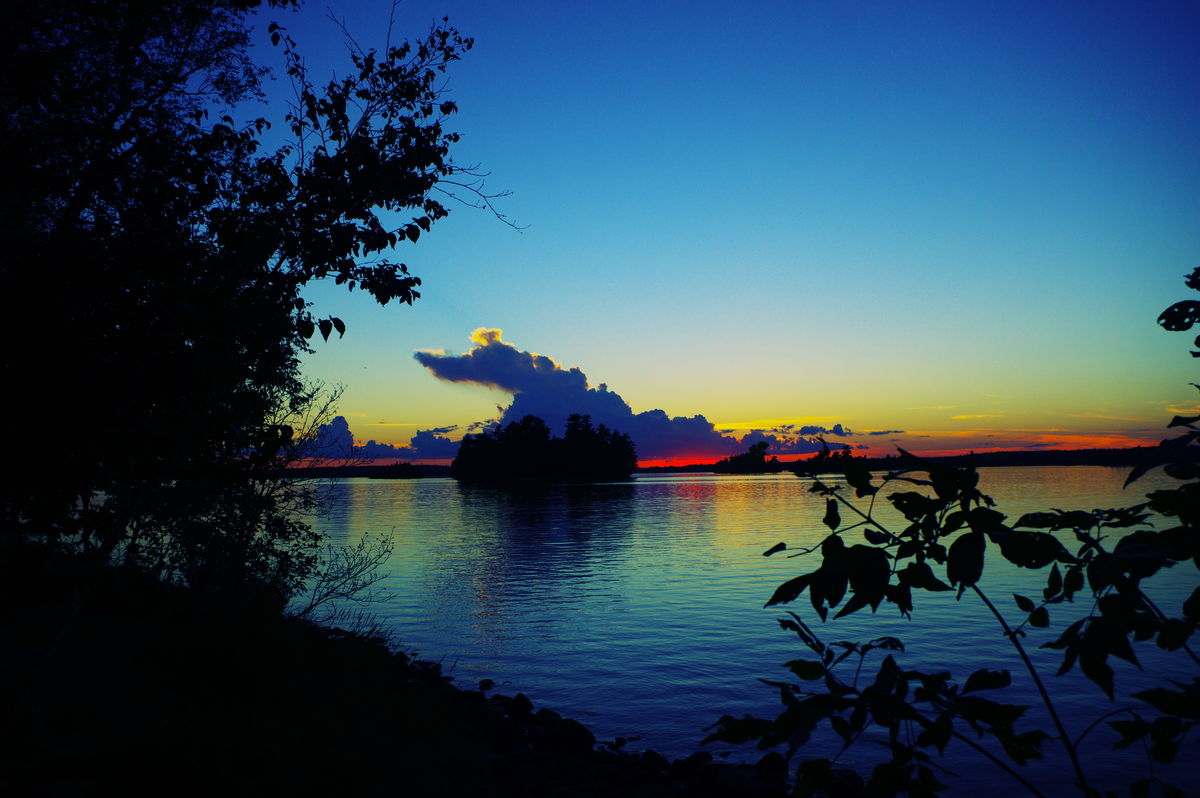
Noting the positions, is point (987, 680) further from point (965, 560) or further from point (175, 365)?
point (175, 365)

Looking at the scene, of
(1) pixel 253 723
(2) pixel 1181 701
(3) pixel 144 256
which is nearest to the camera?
(2) pixel 1181 701

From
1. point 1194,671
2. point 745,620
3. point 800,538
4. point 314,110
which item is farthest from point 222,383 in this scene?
point 800,538

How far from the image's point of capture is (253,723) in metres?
10.1

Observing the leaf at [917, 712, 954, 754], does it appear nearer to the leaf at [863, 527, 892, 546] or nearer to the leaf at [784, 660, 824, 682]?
the leaf at [784, 660, 824, 682]

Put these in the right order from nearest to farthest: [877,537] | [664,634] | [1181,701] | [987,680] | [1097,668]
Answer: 1. [1097,668]
2. [1181,701]
3. [987,680]
4. [877,537]
5. [664,634]

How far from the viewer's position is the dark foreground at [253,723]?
8438 millimetres

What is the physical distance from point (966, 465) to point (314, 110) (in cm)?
808

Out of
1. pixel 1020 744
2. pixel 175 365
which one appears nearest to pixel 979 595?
pixel 1020 744

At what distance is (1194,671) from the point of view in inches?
Answer: 770

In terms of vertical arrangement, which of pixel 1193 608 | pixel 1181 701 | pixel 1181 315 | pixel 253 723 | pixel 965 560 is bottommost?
pixel 253 723

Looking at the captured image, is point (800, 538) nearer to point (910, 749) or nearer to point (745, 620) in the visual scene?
point (745, 620)

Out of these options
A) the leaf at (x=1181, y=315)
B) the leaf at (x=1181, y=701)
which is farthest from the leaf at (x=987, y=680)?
the leaf at (x=1181, y=315)

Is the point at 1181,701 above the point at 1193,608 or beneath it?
beneath

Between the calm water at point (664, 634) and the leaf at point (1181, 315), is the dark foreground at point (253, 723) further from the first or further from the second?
the leaf at point (1181, 315)
